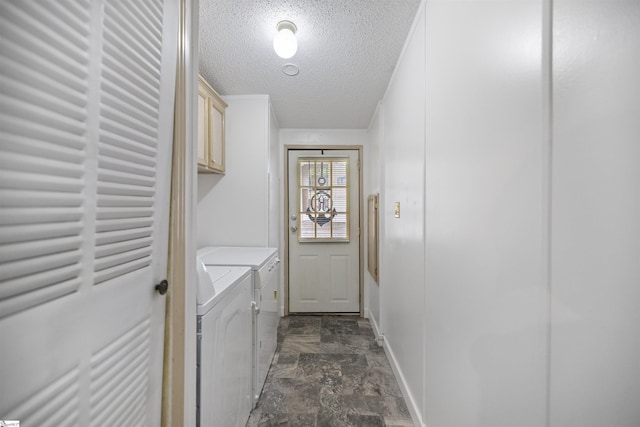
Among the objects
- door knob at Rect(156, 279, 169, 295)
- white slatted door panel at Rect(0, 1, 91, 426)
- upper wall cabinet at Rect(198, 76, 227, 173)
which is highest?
upper wall cabinet at Rect(198, 76, 227, 173)

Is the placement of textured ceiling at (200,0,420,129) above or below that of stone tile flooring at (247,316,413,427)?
above

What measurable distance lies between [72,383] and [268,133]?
2.33 metres

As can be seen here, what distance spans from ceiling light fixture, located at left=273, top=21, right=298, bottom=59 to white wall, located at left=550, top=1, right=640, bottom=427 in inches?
50.9

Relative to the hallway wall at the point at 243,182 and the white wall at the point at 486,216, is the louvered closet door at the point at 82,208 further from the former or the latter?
the hallway wall at the point at 243,182

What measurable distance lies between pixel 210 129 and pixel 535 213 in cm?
215

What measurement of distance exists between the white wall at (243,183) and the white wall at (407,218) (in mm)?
1148

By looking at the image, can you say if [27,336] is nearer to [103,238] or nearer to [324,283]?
[103,238]

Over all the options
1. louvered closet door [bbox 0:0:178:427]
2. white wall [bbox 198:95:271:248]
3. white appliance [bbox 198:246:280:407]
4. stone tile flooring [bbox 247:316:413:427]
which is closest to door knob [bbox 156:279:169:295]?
louvered closet door [bbox 0:0:178:427]

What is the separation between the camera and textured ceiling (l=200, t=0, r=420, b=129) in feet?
4.77

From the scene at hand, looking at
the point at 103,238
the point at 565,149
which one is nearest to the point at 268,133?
the point at 103,238

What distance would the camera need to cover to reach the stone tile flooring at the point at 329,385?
5.47 feet

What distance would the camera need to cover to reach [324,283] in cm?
343

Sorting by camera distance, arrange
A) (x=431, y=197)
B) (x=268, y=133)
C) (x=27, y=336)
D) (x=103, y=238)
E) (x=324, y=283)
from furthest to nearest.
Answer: (x=324, y=283)
(x=268, y=133)
(x=431, y=197)
(x=103, y=238)
(x=27, y=336)

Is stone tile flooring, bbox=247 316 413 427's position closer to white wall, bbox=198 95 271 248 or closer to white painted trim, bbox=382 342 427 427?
white painted trim, bbox=382 342 427 427
